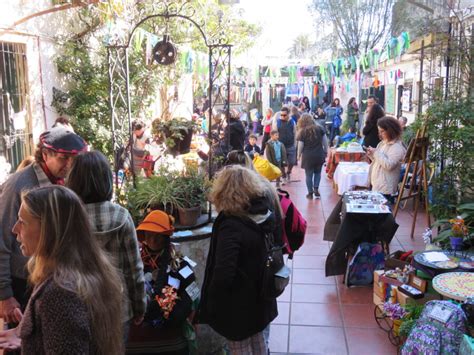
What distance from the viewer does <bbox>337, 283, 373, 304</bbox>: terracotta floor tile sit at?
15.9 feet

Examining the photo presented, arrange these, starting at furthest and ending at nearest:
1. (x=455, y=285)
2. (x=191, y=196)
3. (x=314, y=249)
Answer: (x=314, y=249) → (x=191, y=196) → (x=455, y=285)

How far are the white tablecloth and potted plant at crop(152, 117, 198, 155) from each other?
12.5 ft

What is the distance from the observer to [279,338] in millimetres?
4164

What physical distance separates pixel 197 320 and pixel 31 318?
62.7 inches

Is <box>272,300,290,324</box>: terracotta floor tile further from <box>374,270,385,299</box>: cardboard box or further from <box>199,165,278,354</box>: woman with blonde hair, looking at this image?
<box>199,165,278,354</box>: woman with blonde hair

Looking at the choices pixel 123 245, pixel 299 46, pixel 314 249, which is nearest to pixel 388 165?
pixel 314 249

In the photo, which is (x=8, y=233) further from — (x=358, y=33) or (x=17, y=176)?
(x=358, y=33)

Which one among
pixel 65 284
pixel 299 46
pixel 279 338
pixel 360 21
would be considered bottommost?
pixel 279 338

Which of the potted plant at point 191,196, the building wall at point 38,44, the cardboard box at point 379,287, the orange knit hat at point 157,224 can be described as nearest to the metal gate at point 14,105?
the building wall at point 38,44

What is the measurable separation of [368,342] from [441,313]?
105cm

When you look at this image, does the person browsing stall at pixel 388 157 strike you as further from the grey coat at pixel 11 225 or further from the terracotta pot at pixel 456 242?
the grey coat at pixel 11 225

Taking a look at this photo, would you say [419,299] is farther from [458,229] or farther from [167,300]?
[167,300]

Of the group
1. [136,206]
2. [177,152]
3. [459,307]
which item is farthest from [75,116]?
[459,307]

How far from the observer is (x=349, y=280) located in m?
5.11
